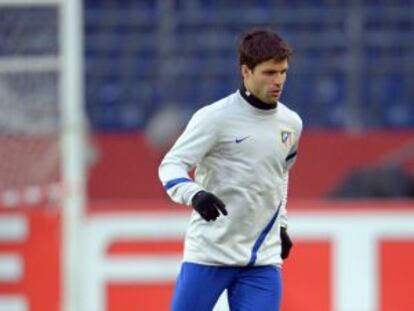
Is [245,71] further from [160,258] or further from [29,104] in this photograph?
[160,258]

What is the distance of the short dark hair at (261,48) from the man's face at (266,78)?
2 cm

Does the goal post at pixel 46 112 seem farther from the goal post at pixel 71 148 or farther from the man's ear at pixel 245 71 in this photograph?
the man's ear at pixel 245 71

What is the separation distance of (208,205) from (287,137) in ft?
1.88

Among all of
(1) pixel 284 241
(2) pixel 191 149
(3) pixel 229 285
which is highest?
(2) pixel 191 149

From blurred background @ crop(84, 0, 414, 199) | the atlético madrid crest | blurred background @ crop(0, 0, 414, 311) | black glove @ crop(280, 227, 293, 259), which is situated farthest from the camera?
blurred background @ crop(84, 0, 414, 199)

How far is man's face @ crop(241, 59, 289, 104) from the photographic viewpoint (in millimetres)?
5188

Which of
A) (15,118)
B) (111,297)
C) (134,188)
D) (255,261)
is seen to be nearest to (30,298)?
(111,297)

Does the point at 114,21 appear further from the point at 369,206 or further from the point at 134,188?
the point at 369,206

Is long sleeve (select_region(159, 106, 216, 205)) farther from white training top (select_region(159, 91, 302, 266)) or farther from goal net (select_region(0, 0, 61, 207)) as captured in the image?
goal net (select_region(0, 0, 61, 207))

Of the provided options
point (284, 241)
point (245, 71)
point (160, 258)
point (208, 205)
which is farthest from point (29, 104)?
point (208, 205)

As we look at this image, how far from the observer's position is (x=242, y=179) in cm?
536

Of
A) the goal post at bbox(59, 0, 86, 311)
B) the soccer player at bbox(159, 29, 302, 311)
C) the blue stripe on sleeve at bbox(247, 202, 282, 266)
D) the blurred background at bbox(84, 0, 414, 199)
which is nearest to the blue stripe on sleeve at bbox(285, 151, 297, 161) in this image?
the soccer player at bbox(159, 29, 302, 311)

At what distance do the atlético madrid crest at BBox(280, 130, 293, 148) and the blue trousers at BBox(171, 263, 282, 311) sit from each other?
488mm

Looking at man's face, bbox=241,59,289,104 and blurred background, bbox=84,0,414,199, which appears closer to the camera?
man's face, bbox=241,59,289,104
